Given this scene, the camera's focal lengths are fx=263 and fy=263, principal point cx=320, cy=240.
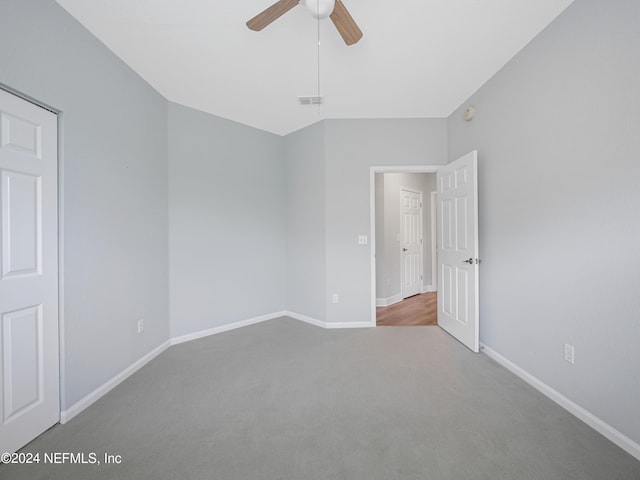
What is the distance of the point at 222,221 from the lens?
3281mm

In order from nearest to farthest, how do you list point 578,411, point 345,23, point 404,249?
point 345,23 → point 578,411 → point 404,249

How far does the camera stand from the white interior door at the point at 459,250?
2578mm

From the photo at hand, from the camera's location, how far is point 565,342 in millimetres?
1811

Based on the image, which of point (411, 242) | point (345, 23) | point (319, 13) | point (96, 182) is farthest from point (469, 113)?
point (96, 182)

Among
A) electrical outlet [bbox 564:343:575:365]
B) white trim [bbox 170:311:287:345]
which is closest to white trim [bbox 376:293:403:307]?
white trim [bbox 170:311:287:345]

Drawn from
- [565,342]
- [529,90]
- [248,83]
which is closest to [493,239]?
[565,342]

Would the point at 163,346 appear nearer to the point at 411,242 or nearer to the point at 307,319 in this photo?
the point at 307,319

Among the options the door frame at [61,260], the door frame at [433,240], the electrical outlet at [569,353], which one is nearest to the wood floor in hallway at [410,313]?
the door frame at [433,240]

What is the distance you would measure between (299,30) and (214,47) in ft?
2.31

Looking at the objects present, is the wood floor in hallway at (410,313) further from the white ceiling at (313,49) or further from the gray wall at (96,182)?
the gray wall at (96,182)

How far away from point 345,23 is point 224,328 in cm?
325

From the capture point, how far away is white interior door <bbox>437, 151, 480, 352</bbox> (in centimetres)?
258

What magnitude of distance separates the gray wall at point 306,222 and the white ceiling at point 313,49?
2.19 feet

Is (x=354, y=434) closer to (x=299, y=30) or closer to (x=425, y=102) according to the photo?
(x=299, y=30)
